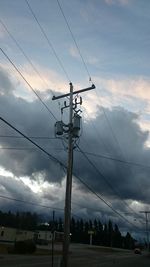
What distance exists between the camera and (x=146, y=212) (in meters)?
120

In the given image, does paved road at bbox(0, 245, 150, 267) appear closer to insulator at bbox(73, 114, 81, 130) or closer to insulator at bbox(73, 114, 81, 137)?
insulator at bbox(73, 114, 81, 137)

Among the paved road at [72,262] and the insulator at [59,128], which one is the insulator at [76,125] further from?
the paved road at [72,262]

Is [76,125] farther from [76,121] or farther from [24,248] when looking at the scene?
[24,248]

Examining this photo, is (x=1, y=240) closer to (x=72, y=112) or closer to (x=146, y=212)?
(x=146, y=212)

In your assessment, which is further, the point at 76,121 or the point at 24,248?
the point at 24,248

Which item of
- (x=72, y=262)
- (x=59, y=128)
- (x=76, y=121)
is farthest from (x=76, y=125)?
(x=72, y=262)

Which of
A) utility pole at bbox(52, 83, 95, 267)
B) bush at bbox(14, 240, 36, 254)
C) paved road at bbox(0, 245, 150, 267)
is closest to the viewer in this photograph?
utility pole at bbox(52, 83, 95, 267)

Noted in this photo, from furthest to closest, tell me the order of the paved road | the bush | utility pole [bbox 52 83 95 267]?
the bush < the paved road < utility pole [bbox 52 83 95 267]

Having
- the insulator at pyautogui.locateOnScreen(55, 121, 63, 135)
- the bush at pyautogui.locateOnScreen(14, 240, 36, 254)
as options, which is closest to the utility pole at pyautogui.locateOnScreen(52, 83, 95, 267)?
the insulator at pyautogui.locateOnScreen(55, 121, 63, 135)

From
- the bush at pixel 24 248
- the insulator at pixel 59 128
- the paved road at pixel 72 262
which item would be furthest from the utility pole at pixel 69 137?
the bush at pixel 24 248

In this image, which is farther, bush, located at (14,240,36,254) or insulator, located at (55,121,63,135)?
bush, located at (14,240,36,254)

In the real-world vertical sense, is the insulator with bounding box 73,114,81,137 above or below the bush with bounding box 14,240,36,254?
above

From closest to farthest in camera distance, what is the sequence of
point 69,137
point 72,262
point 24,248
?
point 69,137
point 72,262
point 24,248

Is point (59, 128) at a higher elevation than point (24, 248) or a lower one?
higher
